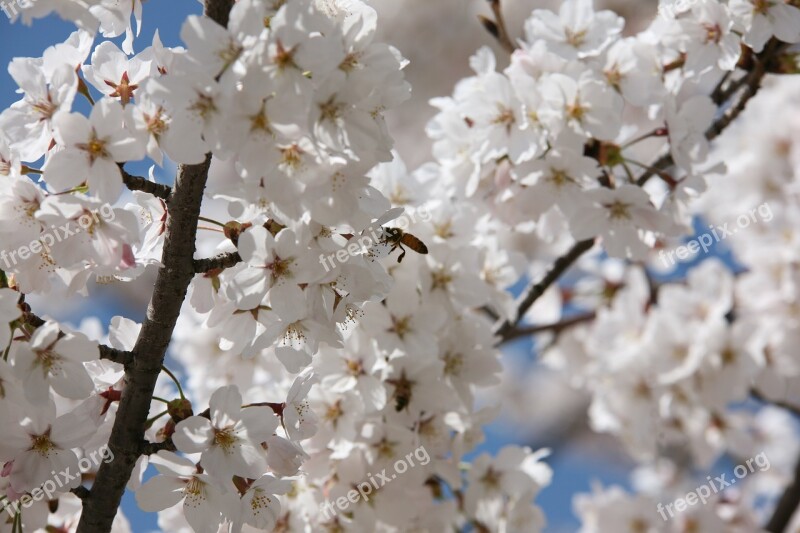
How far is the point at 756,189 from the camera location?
3.33 m

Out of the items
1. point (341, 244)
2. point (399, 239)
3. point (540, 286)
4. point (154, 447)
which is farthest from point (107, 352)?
point (540, 286)

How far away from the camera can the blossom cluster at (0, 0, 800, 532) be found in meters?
1.13

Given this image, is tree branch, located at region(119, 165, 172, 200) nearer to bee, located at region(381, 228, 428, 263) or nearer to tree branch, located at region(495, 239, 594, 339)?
bee, located at region(381, 228, 428, 263)

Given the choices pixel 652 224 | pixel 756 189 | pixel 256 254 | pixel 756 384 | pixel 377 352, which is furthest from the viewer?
pixel 756 189

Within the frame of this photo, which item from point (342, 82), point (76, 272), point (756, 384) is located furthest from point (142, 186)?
point (756, 384)

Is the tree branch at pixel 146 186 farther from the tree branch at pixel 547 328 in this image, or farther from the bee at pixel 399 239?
the tree branch at pixel 547 328

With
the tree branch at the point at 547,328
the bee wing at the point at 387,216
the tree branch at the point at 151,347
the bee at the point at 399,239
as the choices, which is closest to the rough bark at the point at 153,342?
the tree branch at the point at 151,347

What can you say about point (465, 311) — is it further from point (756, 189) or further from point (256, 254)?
point (756, 189)

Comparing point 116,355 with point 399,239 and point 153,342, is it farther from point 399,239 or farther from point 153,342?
point 399,239

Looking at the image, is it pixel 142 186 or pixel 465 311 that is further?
pixel 465 311

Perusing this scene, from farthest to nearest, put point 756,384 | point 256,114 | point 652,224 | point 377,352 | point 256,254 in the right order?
point 756,384, point 652,224, point 377,352, point 256,254, point 256,114

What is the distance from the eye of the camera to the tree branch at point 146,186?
1196 millimetres

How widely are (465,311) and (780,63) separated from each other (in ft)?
2.92

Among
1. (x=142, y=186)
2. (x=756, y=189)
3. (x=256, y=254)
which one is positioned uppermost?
(x=142, y=186)
